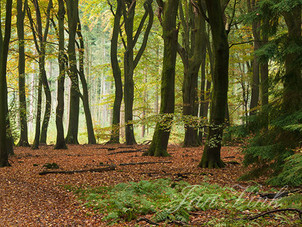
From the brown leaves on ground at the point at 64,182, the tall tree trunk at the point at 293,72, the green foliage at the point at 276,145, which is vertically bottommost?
the brown leaves on ground at the point at 64,182

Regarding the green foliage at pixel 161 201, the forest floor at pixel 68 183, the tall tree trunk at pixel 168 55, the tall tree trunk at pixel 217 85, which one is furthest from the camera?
the tall tree trunk at pixel 168 55

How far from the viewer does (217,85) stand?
926 centimetres

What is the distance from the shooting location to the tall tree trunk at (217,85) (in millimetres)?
8750

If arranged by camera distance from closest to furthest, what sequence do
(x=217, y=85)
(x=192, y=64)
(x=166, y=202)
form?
1. (x=166, y=202)
2. (x=217, y=85)
3. (x=192, y=64)

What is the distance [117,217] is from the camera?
5.05 meters

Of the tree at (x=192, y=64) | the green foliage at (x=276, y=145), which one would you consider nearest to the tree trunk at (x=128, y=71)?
the tree at (x=192, y=64)

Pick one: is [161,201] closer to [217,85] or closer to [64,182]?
[64,182]

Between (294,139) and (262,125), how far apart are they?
0.97 m

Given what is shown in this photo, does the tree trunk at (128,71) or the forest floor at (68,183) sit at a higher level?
the tree trunk at (128,71)

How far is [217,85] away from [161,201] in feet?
15.7

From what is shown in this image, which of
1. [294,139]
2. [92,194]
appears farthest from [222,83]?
[92,194]

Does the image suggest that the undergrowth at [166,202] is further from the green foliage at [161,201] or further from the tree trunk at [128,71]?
the tree trunk at [128,71]

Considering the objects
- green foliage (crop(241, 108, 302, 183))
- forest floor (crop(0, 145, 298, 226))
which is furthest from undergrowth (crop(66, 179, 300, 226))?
green foliage (crop(241, 108, 302, 183))

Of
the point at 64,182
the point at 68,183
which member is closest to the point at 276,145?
the point at 68,183
